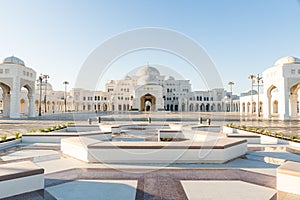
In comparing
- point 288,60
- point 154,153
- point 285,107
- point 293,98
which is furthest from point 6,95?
point 293,98

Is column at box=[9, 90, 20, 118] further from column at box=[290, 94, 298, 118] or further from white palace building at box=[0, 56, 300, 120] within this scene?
column at box=[290, 94, 298, 118]

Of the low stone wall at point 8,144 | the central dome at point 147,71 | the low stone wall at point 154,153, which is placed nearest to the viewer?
the low stone wall at point 154,153

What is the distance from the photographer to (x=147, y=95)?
198 ft

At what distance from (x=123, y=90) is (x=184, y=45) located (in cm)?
6189

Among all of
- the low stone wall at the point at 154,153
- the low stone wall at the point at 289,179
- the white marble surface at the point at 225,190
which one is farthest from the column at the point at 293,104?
the white marble surface at the point at 225,190

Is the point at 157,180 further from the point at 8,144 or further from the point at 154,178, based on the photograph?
the point at 8,144

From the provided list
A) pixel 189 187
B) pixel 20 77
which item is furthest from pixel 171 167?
pixel 20 77

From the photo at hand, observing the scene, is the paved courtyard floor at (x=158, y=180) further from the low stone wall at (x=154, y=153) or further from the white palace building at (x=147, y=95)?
the white palace building at (x=147, y=95)

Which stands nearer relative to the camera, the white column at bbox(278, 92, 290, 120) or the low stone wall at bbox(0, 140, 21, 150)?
the low stone wall at bbox(0, 140, 21, 150)

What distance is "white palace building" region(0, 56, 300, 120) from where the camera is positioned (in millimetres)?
28297

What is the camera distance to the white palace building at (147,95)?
2830 centimetres

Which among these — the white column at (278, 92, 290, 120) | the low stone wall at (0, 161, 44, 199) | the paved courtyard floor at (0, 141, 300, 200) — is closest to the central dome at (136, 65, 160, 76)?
the white column at (278, 92, 290, 120)

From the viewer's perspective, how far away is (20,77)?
29.5m

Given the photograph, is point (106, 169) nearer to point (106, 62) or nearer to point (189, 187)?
point (189, 187)
